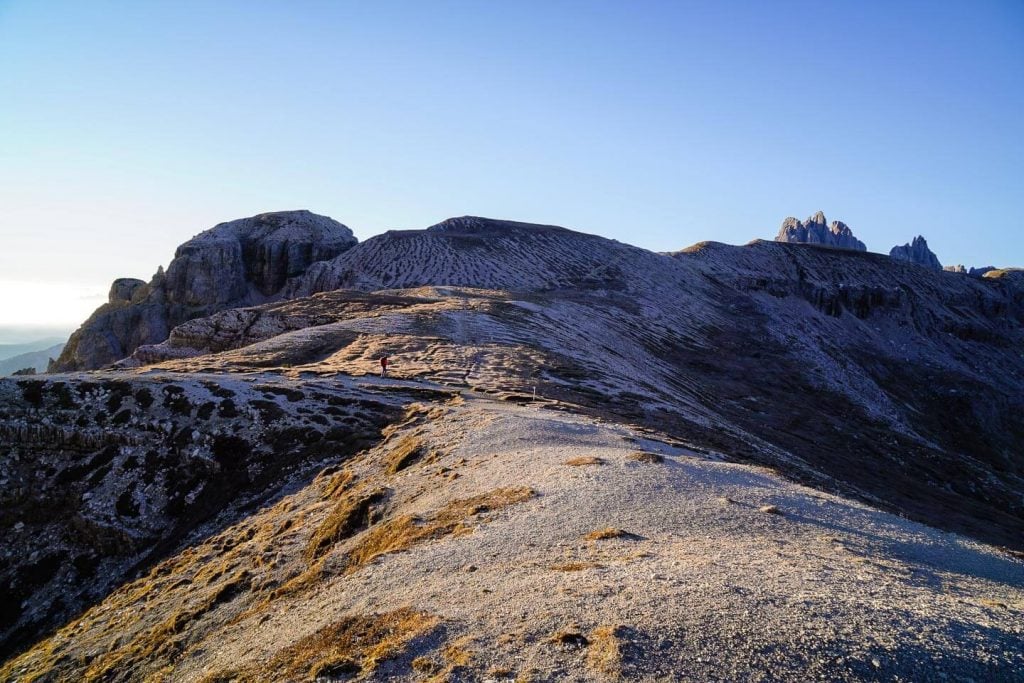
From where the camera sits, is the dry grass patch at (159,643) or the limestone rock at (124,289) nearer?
the dry grass patch at (159,643)

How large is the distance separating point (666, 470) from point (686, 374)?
43930 millimetres

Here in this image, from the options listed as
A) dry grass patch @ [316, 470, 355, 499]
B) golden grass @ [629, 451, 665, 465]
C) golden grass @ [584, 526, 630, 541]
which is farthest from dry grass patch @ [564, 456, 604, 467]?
dry grass patch @ [316, 470, 355, 499]

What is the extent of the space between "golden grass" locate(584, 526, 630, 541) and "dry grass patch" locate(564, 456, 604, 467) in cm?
438

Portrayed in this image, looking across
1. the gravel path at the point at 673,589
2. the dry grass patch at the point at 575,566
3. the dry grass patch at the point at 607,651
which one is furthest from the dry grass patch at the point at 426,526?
the dry grass patch at the point at 607,651

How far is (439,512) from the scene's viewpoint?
1694 centimetres

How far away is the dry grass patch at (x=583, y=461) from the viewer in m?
18.9

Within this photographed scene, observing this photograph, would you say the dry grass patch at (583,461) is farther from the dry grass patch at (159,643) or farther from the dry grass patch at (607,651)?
the dry grass patch at (159,643)

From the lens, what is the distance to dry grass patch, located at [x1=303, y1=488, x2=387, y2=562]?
17656 mm

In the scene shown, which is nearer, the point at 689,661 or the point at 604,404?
the point at 689,661

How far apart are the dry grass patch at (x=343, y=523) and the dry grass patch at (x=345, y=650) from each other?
19.1ft

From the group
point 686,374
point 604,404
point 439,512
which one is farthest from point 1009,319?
point 439,512

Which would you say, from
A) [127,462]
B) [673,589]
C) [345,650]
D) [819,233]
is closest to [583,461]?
[673,589]

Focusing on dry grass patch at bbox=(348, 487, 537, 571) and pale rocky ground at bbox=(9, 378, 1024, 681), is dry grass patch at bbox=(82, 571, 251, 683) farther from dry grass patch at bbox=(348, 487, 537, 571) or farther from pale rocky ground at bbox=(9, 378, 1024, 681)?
dry grass patch at bbox=(348, 487, 537, 571)

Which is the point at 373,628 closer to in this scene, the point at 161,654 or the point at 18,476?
the point at 161,654
